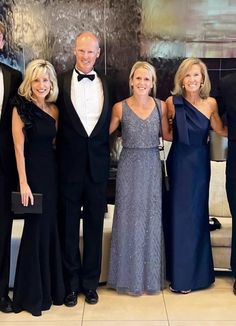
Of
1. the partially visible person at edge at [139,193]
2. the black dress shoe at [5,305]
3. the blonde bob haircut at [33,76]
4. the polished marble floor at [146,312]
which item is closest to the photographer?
the blonde bob haircut at [33,76]

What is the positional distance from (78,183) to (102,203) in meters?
0.22

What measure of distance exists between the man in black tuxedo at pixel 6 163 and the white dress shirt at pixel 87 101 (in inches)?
14.1

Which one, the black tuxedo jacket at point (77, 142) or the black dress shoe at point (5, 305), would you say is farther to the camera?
the black dress shoe at point (5, 305)

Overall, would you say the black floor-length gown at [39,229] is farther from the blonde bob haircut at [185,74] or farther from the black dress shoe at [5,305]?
the blonde bob haircut at [185,74]

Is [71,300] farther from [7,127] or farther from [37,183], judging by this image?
[7,127]

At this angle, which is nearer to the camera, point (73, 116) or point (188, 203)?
point (73, 116)

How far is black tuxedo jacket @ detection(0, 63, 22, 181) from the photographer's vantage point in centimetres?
288

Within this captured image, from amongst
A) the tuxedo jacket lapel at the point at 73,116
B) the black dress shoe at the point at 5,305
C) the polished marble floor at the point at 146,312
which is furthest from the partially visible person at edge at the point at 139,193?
the black dress shoe at the point at 5,305

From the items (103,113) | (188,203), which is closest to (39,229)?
(103,113)

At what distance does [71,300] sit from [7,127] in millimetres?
1192

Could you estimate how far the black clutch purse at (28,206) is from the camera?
288 centimetres

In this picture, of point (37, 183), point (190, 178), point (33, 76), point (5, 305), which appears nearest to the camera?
point (33, 76)

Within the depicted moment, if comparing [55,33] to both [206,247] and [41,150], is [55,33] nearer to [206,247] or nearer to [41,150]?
[41,150]

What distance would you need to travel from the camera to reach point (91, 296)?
127 inches
